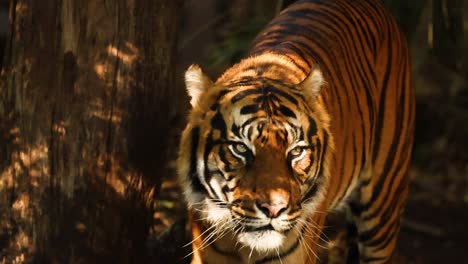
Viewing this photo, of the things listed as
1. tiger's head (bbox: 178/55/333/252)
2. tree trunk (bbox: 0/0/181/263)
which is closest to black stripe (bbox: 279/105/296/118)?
tiger's head (bbox: 178/55/333/252)

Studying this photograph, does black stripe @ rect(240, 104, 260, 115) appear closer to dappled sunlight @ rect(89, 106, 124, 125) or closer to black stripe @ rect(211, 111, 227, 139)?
black stripe @ rect(211, 111, 227, 139)

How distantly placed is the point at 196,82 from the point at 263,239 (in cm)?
70

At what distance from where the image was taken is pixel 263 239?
3.54 m

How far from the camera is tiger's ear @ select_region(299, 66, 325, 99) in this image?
3.80m

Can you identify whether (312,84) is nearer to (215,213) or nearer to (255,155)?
(255,155)

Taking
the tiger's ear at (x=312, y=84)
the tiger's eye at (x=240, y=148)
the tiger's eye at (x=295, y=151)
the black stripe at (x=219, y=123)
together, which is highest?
the tiger's ear at (x=312, y=84)

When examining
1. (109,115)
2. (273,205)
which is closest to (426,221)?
(109,115)

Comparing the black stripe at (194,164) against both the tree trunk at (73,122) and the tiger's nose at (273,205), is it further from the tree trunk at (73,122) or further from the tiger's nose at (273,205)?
the tree trunk at (73,122)

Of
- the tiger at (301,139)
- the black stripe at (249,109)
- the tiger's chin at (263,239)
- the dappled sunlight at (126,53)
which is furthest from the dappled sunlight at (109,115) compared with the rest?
the tiger's chin at (263,239)

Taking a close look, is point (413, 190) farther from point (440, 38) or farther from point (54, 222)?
point (54, 222)

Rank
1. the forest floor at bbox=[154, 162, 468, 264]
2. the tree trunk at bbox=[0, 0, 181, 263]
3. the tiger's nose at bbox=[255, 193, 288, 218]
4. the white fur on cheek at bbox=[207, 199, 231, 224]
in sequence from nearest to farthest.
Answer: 1. the tiger's nose at bbox=[255, 193, 288, 218]
2. the white fur on cheek at bbox=[207, 199, 231, 224]
3. the tree trunk at bbox=[0, 0, 181, 263]
4. the forest floor at bbox=[154, 162, 468, 264]

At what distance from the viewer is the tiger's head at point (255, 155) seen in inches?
137

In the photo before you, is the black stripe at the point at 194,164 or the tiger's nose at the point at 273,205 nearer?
the tiger's nose at the point at 273,205

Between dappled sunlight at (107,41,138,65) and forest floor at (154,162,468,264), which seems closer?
dappled sunlight at (107,41,138,65)
